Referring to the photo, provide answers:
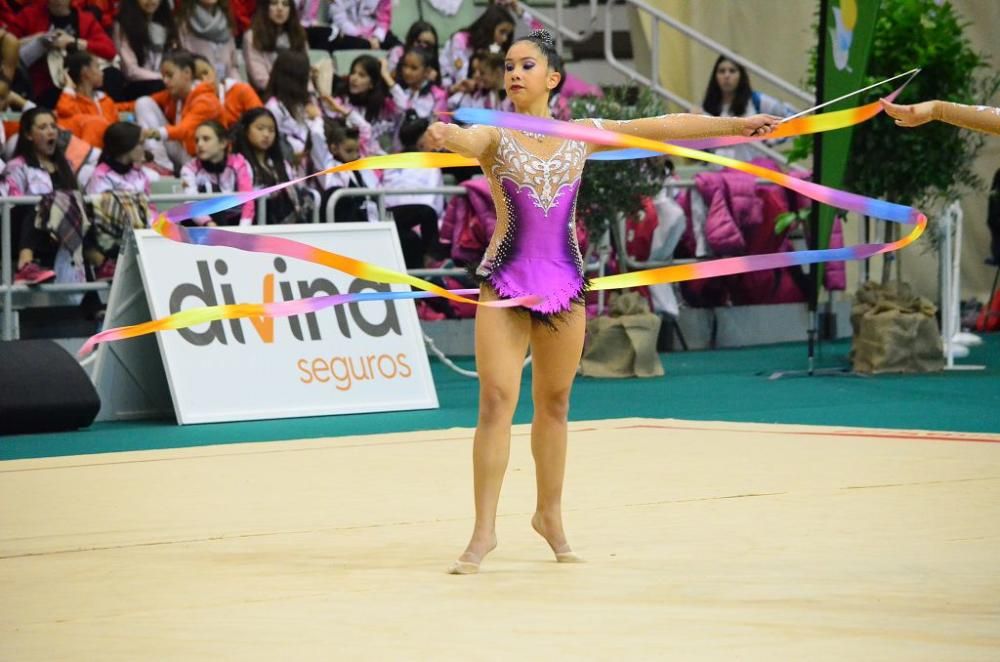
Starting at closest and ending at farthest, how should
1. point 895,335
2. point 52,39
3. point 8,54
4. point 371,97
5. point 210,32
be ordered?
point 895,335
point 8,54
point 52,39
point 210,32
point 371,97

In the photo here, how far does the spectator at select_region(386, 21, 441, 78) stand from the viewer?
11.2 m

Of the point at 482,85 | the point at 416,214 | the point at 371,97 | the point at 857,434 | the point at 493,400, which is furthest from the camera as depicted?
the point at 482,85

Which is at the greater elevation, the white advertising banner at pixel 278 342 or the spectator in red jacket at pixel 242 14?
the spectator in red jacket at pixel 242 14

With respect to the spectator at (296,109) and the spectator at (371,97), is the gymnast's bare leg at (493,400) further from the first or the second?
the spectator at (371,97)

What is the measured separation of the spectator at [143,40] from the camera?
10141 mm

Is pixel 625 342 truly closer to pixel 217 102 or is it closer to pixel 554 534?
pixel 217 102

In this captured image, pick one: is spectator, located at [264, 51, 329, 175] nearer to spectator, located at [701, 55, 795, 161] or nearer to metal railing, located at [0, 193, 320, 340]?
metal railing, located at [0, 193, 320, 340]

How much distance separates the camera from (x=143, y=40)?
10.2 m

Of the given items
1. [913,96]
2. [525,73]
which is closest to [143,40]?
[913,96]

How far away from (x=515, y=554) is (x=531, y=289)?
2.42 ft

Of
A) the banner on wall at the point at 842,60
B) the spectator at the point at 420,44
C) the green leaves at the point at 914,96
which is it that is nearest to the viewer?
the banner on wall at the point at 842,60

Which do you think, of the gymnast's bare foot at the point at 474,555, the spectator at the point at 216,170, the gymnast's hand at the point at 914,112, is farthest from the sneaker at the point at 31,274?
the gymnast's hand at the point at 914,112

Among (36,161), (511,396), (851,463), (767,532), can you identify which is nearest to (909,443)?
(851,463)

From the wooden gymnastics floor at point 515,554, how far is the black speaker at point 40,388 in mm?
1043
